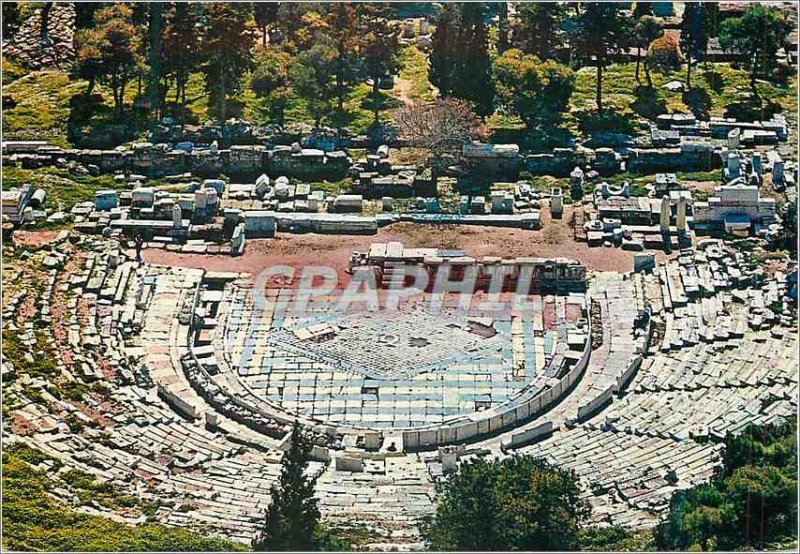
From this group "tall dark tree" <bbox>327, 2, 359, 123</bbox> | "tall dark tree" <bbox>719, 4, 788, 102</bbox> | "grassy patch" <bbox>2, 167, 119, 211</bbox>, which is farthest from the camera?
"tall dark tree" <bbox>719, 4, 788, 102</bbox>

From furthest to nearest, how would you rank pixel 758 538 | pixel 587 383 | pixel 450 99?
pixel 450 99
pixel 587 383
pixel 758 538

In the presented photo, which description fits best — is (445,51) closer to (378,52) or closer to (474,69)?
(474,69)

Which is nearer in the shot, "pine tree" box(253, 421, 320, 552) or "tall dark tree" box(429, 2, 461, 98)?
"pine tree" box(253, 421, 320, 552)

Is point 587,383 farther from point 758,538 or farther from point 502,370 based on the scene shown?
point 758,538

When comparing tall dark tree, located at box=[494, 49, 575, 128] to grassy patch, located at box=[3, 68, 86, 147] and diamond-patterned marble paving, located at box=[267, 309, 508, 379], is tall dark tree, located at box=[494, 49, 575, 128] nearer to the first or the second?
grassy patch, located at box=[3, 68, 86, 147]

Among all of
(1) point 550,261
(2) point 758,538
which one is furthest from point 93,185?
(2) point 758,538

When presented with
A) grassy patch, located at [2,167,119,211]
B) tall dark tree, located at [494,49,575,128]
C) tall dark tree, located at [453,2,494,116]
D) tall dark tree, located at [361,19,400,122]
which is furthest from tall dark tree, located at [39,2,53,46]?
tall dark tree, located at [494,49,575,128]

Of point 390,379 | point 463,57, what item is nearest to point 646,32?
point 463,57
